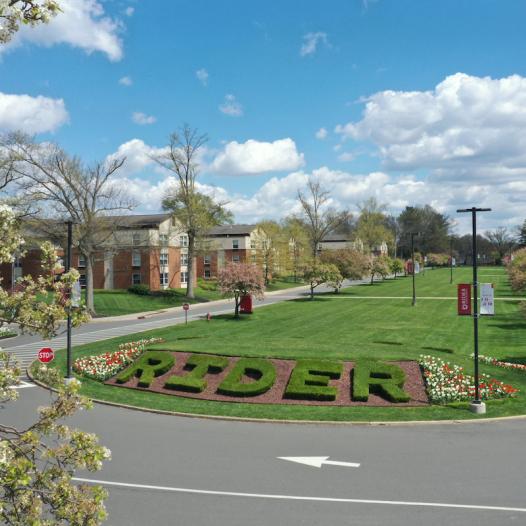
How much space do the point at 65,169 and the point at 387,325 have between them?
94.6 feet

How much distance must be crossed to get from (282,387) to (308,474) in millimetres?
7949

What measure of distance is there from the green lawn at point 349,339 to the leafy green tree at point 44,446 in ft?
42.6

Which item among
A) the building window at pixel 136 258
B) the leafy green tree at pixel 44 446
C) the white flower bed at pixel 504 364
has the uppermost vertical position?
the building window at pixel 136 258

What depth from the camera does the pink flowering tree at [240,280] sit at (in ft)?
139

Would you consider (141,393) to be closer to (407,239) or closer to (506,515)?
(506,515)

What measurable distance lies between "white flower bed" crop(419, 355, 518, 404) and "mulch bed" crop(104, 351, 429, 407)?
357 mm

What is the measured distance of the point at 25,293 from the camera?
6.26 meters

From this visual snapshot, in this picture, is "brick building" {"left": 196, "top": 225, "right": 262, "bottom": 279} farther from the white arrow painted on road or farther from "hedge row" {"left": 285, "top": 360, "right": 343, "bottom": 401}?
the white arrow painted on road

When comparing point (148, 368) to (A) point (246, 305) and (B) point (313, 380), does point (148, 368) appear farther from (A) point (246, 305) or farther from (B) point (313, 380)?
(A) point (246, 305)

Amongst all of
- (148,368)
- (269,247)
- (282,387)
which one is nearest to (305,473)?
(282,387)

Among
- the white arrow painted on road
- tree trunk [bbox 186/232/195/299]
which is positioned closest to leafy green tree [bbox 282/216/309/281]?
tree trunk [bbox 186/232/195/299]

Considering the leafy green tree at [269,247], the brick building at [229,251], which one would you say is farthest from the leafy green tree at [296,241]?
the brick building at [229,251]

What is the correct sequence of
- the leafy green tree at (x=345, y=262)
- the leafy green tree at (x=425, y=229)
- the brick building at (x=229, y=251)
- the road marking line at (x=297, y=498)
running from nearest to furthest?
1. the road marking line at (x=297, y=498)
2. the leafy green tree at (x=345, y=262)
3. the brick building at (x=229, y=251)
4. the leafy green tree at (x=425, y=229)

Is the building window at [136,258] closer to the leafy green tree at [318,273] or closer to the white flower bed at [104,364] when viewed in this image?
the leafy green tree at [318,273]
